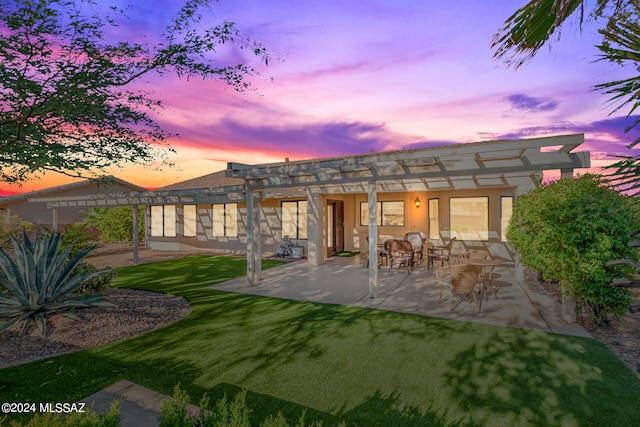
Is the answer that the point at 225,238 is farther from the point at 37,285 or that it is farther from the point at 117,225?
the point at 37,285

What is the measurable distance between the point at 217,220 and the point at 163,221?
11.8 feet

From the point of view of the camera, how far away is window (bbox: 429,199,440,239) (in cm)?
1288

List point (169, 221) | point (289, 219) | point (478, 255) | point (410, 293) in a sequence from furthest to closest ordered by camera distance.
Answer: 1. point (169, 221)
2. point (289, 219)
3. point (478, 255)
4. point (410, 293)

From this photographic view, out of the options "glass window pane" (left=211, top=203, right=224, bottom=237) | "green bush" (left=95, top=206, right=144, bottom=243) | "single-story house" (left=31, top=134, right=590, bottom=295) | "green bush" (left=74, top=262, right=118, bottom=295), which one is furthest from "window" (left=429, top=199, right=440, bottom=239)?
"green bush" (left=95, top=206, right=144, bottom=243)

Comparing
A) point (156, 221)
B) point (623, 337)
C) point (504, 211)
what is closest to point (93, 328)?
point (623, 337)

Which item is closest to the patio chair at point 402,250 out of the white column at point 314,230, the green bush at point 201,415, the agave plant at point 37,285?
the white column at point 314,230

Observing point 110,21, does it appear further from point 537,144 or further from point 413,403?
point 537,144

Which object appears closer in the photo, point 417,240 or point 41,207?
point 417,240

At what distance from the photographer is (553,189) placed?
5793mm

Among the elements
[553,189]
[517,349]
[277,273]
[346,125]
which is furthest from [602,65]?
[346,125]

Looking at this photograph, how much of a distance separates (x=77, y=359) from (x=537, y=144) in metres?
8.45

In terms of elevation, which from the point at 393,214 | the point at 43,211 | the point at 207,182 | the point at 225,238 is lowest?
the point at 225,238

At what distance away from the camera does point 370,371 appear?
158 inches

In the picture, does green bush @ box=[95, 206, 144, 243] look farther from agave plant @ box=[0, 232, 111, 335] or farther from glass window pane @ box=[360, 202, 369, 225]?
agave plant @ box=[0, 232, 111, 335]
